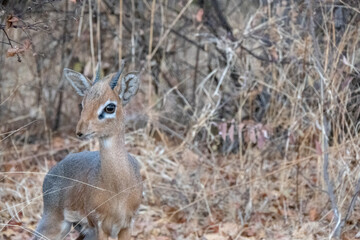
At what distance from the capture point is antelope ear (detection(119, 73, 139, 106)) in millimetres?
4930

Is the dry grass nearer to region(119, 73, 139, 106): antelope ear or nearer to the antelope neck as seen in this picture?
the antelope neck

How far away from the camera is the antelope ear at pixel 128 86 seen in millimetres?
4930

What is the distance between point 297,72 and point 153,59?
7.04ft

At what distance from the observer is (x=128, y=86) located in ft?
16.3

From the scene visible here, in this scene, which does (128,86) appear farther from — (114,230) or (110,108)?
(114,230)

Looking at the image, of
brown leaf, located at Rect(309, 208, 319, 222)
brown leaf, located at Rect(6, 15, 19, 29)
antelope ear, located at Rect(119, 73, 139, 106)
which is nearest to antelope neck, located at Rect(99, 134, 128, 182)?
antelope ear, located at Rect(119, 73, 139, 106)

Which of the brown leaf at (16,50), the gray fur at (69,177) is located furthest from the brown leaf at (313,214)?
the brown leaf at (16,50)

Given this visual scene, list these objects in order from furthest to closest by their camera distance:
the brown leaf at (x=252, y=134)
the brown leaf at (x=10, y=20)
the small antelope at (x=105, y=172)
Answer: the brown leaf at (x=252, y=134)
the small antelope at (x=105, y=172)
the brown leaf at (x=10, y=20)

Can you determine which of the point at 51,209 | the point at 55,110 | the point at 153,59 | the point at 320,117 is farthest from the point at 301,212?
the point at 55,110

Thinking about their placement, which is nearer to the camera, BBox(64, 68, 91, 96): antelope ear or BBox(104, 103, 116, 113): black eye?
BBox(104, 103, 116, 113): black eye

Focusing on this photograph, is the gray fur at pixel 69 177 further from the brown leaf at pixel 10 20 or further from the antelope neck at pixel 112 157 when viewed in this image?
the brown leaf at pixel 10 20

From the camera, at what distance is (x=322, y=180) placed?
260 inches

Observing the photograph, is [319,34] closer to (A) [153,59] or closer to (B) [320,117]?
(B) [320,117]

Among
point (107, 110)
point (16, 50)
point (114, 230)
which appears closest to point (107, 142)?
point (107, 110)
